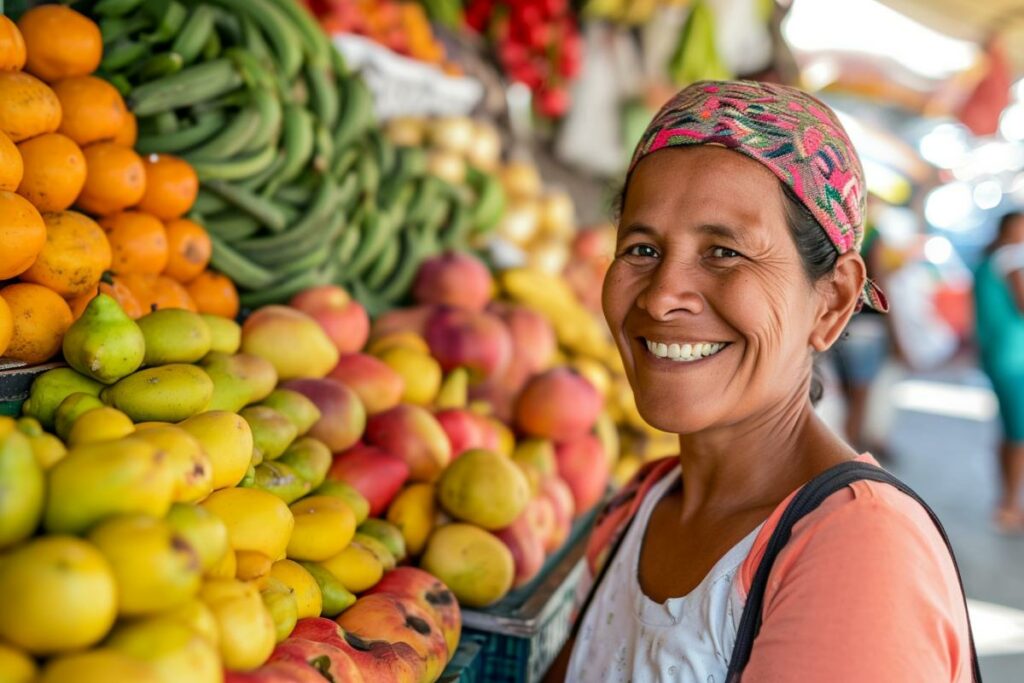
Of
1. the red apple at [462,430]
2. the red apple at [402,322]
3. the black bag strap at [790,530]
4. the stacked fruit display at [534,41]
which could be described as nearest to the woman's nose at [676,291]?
the black bag strap at [790,530]

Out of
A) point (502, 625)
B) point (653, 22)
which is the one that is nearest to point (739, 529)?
point (502, 625)

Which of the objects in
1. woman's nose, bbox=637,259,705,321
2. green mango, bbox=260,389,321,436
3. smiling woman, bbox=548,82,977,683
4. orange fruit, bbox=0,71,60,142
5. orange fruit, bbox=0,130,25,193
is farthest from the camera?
green mango, bbox=260,389,321,436

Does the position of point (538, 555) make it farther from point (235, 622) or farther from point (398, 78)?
point (398, 78)

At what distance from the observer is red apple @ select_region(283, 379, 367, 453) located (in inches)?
82.6

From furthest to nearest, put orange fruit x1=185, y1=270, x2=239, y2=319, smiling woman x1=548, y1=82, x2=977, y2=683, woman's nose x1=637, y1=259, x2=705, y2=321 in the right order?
orange fruit x1=185, y1=270, x2=239, y2=319, woman's nose x1=637, y1=259, x2=705, y2=321, smiling woman x1=548, y1=82, x2=977, y2=683

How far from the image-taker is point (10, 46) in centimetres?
177

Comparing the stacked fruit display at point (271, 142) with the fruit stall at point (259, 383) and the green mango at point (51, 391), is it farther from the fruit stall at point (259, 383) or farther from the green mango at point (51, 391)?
the green mango at point (51, 391)

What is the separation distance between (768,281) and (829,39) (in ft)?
32.9

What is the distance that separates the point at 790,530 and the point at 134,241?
1.58 m

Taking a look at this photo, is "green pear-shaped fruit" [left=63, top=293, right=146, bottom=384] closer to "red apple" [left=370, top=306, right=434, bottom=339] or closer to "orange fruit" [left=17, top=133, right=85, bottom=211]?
"orange fruit" [left=17, top=133, right=85, bottom=211]

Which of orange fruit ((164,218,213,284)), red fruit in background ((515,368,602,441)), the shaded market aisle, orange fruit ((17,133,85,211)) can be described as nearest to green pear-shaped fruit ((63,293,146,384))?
orange fruit ((17,133,85,211))

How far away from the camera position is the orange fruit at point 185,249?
223 centimetres

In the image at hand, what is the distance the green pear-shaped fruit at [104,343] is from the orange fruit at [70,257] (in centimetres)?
22

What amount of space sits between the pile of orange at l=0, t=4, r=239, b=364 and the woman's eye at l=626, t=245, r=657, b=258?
108 centimetres
